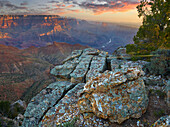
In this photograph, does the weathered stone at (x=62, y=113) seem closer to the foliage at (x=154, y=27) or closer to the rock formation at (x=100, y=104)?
the rock formation at (x=100, y=104)

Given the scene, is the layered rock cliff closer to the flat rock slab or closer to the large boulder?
the flat rock slab

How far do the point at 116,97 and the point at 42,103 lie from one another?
17.5ft

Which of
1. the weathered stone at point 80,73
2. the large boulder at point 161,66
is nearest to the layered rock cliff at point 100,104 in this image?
the weathered stone at point 80,73

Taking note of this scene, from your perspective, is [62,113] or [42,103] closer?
[62,113]

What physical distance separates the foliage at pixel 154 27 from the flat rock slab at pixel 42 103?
11203 millimetres

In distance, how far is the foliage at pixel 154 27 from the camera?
13.6 m

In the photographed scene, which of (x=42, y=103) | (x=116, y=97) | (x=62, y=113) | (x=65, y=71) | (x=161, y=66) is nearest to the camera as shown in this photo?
(x=116, y=97)

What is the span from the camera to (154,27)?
45.7 feet

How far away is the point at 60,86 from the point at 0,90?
94855 millimetres

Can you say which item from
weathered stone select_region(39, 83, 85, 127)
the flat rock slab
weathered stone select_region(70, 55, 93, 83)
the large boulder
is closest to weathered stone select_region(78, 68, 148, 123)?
weathered stone select_region(39, 83, 85, 127)

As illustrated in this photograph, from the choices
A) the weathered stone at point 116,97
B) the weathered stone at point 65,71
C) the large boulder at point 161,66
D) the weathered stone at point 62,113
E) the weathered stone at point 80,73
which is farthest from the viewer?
the weathered stone at point 65,71

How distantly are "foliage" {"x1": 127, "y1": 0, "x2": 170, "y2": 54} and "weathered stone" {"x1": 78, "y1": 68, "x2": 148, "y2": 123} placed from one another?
27.6 feet

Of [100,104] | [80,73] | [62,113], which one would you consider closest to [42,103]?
[62,113]

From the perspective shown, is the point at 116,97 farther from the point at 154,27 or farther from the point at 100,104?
the point at 154,27
